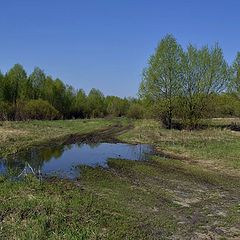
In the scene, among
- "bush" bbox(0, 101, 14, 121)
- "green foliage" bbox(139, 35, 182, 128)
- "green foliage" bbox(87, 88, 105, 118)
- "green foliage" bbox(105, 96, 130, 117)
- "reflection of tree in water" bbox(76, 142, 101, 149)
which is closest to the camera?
"reflection of tree in water" bbox(76, 142, 101, 149)

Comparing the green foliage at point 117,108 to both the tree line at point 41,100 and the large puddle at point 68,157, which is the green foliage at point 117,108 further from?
the large puddle at point 68,157

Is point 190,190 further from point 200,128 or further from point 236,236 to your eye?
point 200,128

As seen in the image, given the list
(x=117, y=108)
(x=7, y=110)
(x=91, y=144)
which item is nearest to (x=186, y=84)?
(x=91, y=144)

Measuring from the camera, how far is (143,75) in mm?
50406

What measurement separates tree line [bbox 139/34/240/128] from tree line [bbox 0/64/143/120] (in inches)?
1040

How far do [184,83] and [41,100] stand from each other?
37.3 meters

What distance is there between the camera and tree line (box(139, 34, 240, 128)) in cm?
4847

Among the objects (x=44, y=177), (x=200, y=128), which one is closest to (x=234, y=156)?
(x=44, y=177)

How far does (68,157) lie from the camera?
25688 millimetres

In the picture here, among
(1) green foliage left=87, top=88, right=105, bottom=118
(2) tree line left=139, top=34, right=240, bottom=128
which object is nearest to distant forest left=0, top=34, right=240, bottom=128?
(2) tree line left=139, top=34, right=240, bottom=128

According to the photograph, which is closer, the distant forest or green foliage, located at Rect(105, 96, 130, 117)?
the distant forest

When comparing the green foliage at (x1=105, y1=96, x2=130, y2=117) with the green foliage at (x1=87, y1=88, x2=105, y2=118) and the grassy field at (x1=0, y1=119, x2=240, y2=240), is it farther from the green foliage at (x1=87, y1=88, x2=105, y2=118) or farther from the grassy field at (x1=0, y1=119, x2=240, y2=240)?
the grassy field at (x1=0, y1=119, x2=240, y2=240)

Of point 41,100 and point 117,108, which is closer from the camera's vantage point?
point 41,100

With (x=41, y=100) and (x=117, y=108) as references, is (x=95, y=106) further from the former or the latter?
(x=41, y=100)
